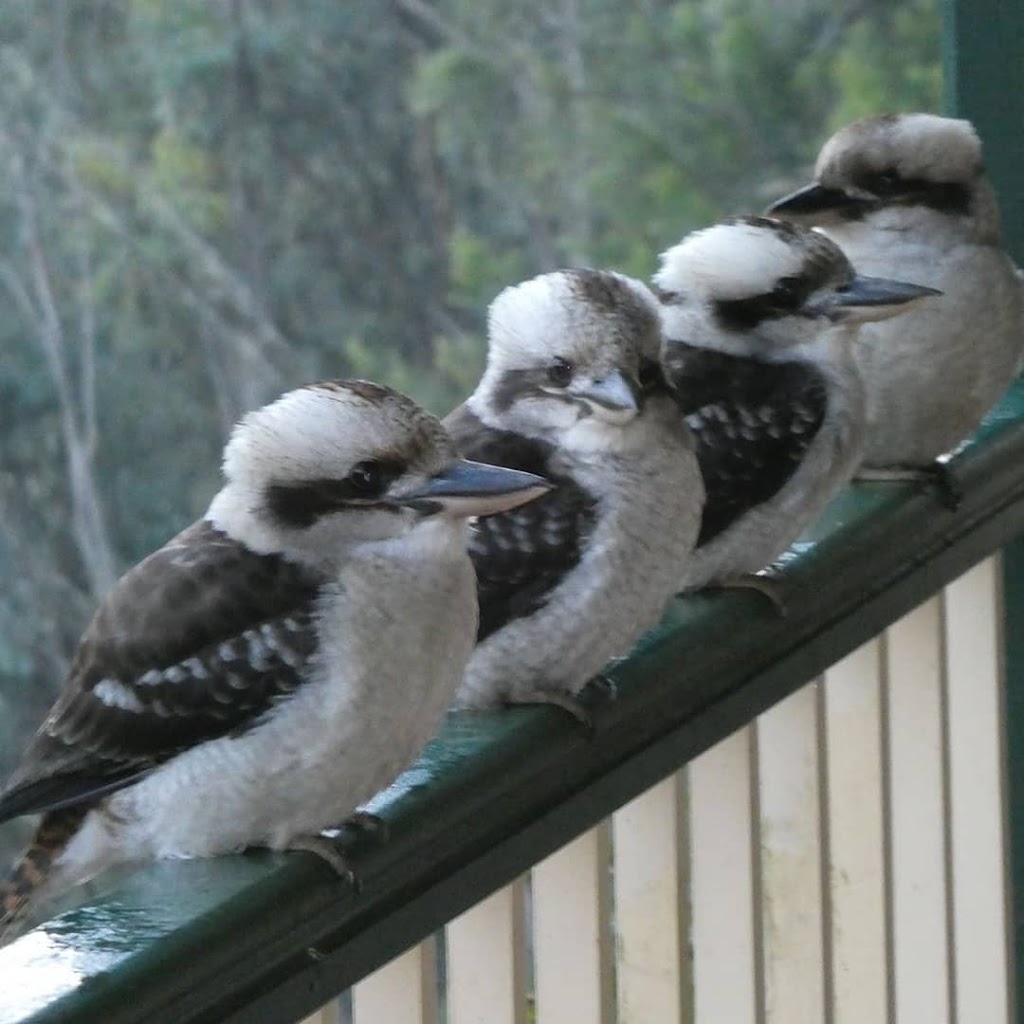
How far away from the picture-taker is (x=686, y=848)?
1461 millimetres

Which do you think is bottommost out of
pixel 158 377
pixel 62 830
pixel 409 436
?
pixel 158 377

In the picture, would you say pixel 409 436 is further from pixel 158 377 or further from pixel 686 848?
pixel 158 377

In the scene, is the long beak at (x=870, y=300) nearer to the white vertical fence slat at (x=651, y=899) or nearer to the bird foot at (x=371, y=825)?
the white vertical fence slat at (x=651, y=899)

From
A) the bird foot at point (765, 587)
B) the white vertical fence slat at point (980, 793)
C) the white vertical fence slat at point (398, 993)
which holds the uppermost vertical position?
the bird foot at point (765, 587)

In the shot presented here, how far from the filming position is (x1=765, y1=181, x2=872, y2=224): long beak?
196 centimetres

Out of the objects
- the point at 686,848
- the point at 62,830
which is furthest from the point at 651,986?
the point at 62,830

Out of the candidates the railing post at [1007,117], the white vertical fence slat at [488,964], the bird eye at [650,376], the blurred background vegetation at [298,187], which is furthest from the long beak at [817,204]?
the blurred background vegetation at [298,187]

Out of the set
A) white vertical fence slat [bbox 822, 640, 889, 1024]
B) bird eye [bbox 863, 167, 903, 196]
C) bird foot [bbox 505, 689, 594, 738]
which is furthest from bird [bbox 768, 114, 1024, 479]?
bird foot [bbox 505, 689, 594, 738]

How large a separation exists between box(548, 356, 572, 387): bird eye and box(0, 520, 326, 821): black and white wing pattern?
29 centimetres

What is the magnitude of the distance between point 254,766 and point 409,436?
0.19 metres

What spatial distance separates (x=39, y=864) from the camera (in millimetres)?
1216

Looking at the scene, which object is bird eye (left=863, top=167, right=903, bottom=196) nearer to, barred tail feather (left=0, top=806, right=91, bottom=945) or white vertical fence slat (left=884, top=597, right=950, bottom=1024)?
white vertical fence slat (left=884, top=597, right=950, bottom=1024)

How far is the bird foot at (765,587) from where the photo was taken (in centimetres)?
144

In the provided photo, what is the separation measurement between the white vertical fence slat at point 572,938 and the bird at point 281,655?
0.16 meters
